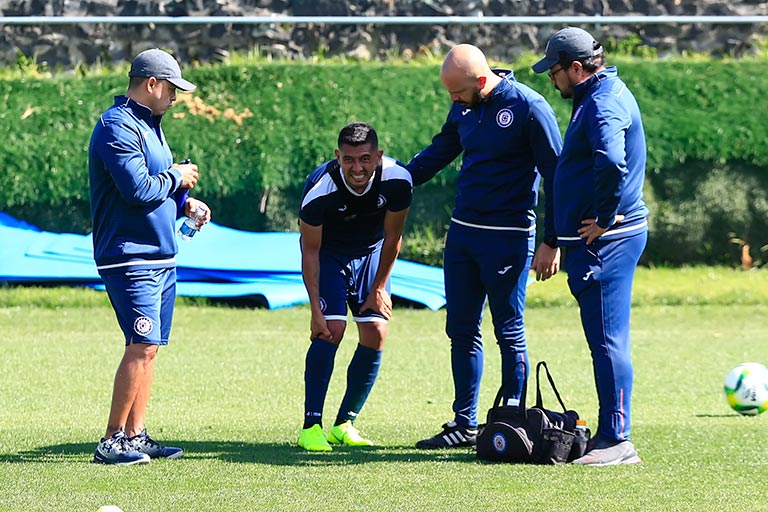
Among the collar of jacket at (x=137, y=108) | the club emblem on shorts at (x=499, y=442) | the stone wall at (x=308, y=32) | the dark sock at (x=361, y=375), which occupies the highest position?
the stone wall at (x=308, y=32)

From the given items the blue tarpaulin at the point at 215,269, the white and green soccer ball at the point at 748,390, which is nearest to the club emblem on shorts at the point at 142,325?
the white and green soccer ball at the point at 748,390

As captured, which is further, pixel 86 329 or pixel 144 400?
pixel 86 329

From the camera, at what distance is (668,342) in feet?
36.4

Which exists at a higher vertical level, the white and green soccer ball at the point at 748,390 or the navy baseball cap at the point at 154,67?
the navy baseball cap at the point at 154,67

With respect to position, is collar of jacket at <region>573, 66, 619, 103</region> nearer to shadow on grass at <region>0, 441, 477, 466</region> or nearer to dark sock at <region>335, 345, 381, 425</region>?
dark sock at <region>335, 345, 381, 425</region>

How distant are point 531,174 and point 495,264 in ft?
1.68

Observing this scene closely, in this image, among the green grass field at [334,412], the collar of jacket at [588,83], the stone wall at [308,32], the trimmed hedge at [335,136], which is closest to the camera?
the green grass field at [334,412]

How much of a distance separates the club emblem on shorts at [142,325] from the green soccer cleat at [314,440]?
3.34 ft

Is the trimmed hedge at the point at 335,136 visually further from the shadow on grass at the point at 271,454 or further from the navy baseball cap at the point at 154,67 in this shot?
the navy baseball cap at the point at 154,67

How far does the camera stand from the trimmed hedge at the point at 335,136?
14781mm

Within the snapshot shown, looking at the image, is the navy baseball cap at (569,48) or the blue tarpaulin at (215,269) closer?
the navy baseball cap at (569,48)

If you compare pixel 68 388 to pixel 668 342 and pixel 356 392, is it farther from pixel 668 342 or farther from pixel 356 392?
pixel 668 342

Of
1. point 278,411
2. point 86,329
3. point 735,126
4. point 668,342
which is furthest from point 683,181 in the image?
point 278,411

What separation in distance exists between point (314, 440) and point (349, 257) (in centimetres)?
97
